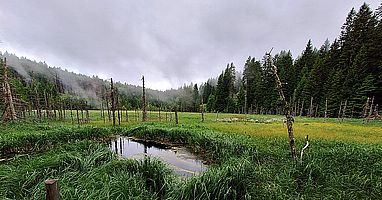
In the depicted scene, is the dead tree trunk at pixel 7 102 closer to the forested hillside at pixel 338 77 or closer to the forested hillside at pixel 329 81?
the forested hillside at pixel 329 81

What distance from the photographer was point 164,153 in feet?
51.0

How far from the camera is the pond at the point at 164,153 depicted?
11.8 m

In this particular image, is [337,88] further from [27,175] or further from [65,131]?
[27,175]

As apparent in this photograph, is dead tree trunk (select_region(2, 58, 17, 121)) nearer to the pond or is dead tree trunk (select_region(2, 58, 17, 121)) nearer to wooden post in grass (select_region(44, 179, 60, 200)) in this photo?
the pond

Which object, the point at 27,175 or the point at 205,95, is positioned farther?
the point at 205,95

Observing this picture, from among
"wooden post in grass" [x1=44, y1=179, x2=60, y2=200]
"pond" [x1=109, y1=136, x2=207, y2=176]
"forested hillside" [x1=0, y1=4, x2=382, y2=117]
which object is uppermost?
"forested hillside" [x1=0, y1=4, x2=382, y2=117]

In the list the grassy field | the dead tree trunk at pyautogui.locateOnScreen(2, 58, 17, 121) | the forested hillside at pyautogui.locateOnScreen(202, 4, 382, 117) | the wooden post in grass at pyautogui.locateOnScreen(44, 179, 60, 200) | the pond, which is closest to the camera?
the wooden post in grass at pyautogui.locateOnScreen(44, 179, 60, 200)

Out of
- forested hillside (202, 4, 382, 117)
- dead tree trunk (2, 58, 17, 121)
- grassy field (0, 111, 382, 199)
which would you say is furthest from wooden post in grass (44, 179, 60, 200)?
forested hillside (202, 4, 382, 117)

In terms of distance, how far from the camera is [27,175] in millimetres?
6891

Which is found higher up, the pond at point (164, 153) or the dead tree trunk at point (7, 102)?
the dead tree trunk at point (7, 102)

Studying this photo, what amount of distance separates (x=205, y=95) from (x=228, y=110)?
3198cm

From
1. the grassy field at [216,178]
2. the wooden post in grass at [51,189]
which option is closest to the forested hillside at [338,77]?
the grassy field at [216,178]

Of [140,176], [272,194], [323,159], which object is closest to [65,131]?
[140,176]

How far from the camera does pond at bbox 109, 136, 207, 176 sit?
11802mm
